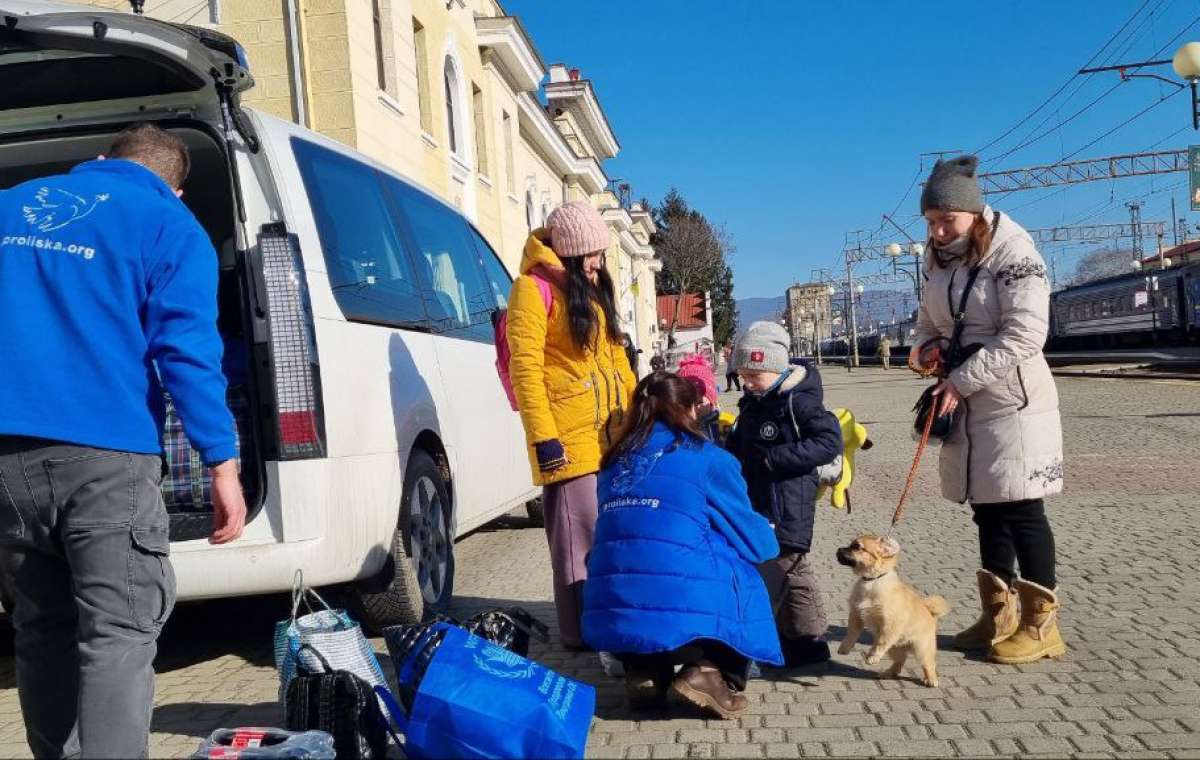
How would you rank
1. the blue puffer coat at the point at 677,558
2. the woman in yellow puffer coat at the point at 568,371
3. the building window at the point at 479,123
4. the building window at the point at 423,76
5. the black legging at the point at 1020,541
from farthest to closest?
1. the building window at the point at 479,123
2. the building window at the point at 423,76
3. the woman in yellow puffer coat at the point at 568,371
4. the black legging at the point at 1020,541
5. the blue puffer coat at the point at 677,558

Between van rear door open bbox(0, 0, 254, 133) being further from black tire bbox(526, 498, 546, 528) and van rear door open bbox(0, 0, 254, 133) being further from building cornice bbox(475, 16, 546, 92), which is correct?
building cornice bbox(475, 16, 546, 92)

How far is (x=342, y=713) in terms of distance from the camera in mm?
3072

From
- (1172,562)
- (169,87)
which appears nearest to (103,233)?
(169,87)

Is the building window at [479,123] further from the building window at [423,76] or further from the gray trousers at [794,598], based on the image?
the gray trousers at [794,598]

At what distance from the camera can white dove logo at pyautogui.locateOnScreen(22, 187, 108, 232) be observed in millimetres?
2629

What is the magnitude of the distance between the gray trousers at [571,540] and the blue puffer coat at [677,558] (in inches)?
28.0

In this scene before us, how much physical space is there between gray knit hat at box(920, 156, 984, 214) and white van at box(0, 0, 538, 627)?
2.38 meters

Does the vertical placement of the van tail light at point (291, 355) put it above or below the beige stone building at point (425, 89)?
below

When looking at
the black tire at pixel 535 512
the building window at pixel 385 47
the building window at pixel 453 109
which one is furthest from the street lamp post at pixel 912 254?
the black tire at pixel 535 512

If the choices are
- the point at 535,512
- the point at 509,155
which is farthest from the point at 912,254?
the point at 535,512

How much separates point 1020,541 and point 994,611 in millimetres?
306

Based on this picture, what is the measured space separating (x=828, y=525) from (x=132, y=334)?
6.18m

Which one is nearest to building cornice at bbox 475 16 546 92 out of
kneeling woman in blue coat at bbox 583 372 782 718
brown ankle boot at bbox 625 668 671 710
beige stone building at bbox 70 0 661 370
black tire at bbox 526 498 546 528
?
beige stone building at bbox 70 0 661 370

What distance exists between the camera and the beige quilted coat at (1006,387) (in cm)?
396
